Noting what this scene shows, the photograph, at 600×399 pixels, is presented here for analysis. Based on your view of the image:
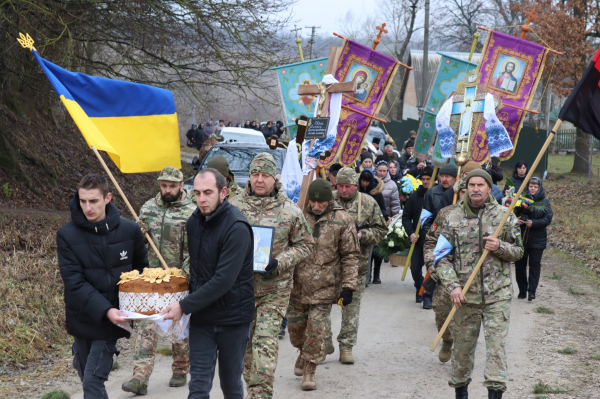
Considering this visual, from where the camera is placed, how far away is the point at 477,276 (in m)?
5.77

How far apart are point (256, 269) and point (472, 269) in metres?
1.84

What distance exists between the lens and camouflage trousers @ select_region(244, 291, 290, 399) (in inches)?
214

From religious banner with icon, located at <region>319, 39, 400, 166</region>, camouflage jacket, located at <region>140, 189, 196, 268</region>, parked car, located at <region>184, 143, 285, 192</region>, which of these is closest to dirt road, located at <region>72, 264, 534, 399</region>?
camouflage jacket, located at <region>140, 189, 196, 268</region>

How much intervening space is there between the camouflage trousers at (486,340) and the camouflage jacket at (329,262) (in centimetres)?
128

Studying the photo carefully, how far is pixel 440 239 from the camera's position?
5.92 meters

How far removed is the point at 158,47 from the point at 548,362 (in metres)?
9.66

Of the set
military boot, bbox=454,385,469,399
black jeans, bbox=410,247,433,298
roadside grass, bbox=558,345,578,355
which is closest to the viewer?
military boot, bbox=454,385,469,399

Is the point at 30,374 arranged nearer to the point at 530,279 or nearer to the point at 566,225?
the point at 530,279

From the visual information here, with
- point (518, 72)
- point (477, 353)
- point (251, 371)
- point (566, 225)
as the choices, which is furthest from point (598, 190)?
point (251, 371)

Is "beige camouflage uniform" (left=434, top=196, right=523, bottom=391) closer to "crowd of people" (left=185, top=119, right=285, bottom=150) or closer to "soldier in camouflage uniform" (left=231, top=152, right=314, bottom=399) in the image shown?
"soldier in camouflage uniform" (left=231, top=152, right=314, bottom=399)

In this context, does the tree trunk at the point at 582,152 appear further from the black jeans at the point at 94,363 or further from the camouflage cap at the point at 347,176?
the black jeans at the point at 94,363

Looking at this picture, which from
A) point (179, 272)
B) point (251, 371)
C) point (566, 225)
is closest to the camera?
point (179, 272)

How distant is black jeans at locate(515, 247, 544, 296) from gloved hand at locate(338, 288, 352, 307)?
4942 mm

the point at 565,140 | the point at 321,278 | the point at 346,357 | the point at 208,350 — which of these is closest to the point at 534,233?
the point at 346,357
